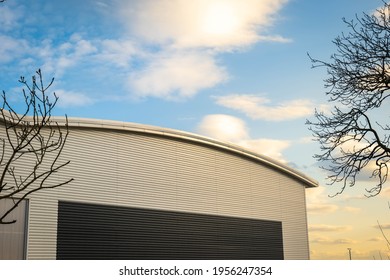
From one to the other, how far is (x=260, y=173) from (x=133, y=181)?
28.0 feet

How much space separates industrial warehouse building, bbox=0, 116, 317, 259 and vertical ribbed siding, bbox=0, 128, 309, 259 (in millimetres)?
42

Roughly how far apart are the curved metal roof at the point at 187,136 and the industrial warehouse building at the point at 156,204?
0.05m

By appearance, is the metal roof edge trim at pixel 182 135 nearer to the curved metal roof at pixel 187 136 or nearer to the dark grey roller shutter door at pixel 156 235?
the curved metal roof at pixel 187 136

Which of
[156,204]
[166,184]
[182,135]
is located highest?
[182,135]

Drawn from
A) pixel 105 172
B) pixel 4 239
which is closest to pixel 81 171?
pixel 105 172

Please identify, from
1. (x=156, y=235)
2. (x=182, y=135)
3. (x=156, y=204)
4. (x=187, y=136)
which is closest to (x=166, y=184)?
(x=156, y=204)

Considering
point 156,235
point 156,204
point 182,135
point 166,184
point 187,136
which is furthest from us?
point 187,136

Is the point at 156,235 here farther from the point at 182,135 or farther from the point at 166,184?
the point at 182,135

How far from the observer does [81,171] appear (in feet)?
69.9

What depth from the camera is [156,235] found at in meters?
23.3

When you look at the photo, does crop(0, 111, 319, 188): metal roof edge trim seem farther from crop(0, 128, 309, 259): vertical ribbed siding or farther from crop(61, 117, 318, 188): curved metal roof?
crop(0, 128, 309, 259): vertical ribbed siding

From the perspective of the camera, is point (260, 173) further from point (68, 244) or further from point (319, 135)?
point (319, 135)

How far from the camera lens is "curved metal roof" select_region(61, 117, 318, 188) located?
854 inches

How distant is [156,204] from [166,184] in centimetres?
107
